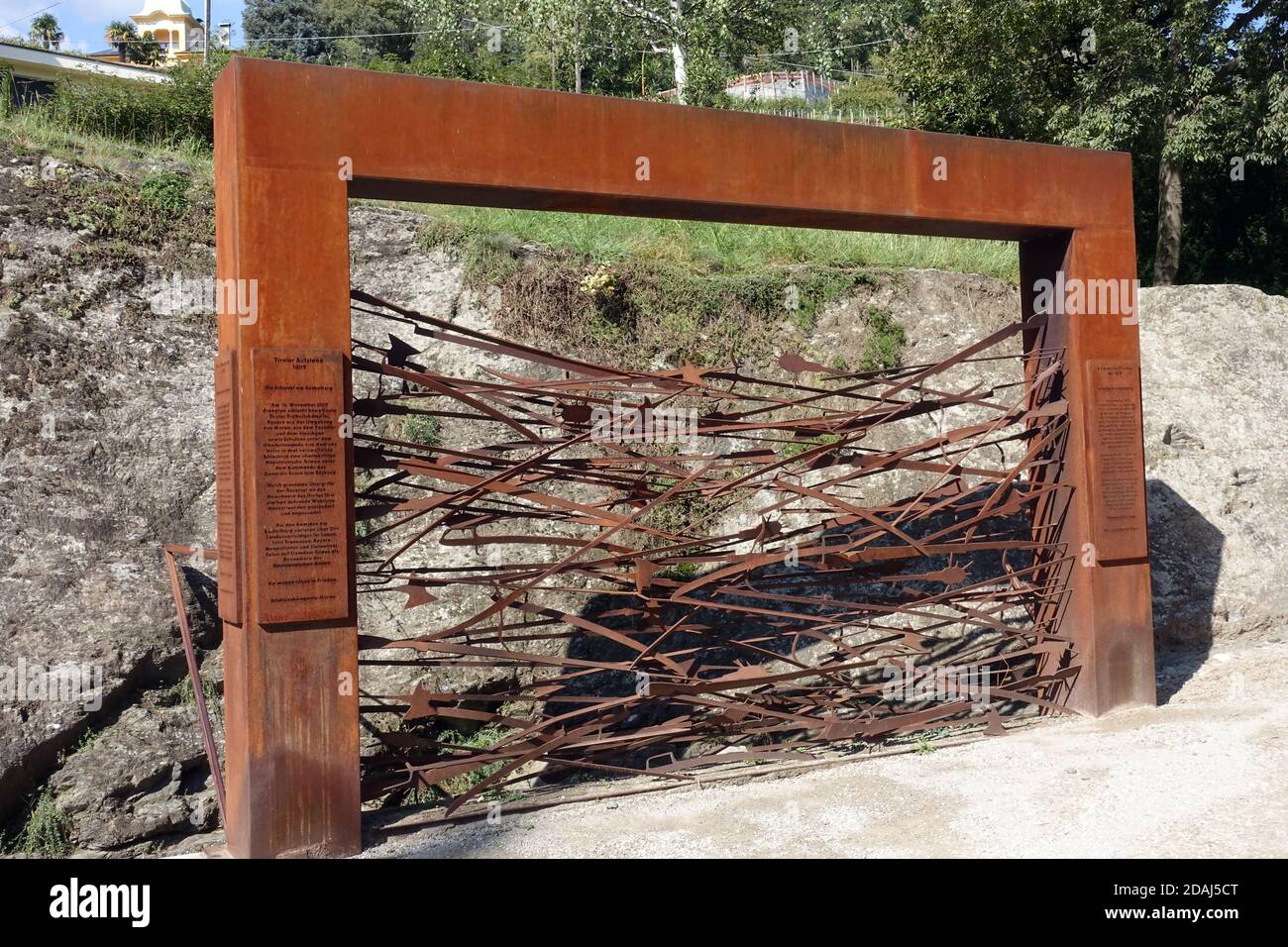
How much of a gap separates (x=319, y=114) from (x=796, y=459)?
2938mm

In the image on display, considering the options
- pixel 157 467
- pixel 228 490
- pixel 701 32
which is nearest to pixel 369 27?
pixel 701 32

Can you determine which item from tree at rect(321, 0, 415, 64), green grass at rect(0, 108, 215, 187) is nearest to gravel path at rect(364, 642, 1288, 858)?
green grass at rect(0, 108, 215, 187)

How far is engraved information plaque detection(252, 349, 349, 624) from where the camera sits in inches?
178

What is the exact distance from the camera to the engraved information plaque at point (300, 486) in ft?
14.9

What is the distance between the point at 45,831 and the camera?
5.51 metres

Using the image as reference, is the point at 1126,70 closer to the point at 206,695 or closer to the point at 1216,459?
the point at 1216,459

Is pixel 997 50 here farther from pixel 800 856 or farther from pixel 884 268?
pixel 800 856

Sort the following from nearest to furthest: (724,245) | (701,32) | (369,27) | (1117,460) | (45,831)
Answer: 1. (45,831)
2. (1117,460)
3. (724,245)
4. (701,32)
5. (369,27)

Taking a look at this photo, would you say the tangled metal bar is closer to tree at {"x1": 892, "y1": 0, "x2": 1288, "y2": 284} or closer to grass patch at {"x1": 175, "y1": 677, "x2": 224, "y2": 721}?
grass patch at {"x1": 175, "y1": 677, "x2": 224, "y2": 721}

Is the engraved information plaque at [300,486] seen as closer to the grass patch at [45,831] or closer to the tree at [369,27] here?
the grass patch at [45,831]

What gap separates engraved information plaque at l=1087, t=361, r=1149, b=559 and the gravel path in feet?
3.42

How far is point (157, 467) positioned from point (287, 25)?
36393 mm

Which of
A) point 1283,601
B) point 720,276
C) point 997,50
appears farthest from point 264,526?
point 997,50

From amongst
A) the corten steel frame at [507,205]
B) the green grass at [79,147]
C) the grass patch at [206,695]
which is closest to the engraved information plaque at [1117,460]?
the corten steel frame at [507,205]
